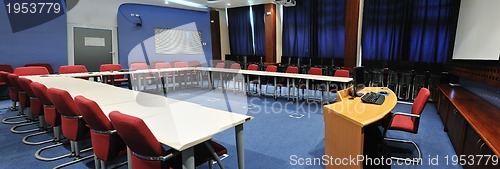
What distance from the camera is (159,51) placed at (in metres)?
8.55

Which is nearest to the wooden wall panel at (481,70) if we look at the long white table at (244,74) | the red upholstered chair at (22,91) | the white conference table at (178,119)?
the long white table at (244,74)

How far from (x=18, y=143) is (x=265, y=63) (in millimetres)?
6587

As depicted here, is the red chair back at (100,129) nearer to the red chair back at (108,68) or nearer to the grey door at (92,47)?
the red chair back at (108,68)

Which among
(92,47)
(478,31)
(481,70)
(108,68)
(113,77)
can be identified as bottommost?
(113,77)

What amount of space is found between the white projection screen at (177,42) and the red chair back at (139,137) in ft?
24.2

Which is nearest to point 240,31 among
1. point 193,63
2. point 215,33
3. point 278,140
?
point 215,33

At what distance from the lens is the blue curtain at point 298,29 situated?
26.5ft

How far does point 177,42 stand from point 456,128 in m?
7.94

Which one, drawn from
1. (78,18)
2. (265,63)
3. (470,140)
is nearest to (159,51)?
(78,18)

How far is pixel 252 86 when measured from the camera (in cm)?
770

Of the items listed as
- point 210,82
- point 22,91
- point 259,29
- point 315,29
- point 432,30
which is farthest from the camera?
point 259,29

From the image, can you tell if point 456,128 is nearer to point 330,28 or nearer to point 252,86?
point 330,28

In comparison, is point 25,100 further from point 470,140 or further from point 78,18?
point 470,140

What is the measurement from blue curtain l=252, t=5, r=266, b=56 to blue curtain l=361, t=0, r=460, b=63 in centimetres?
339
